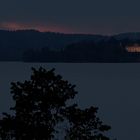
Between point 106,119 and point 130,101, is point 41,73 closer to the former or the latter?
point 106,119

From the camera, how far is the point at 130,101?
3856cm

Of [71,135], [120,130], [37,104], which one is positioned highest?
[37,104]

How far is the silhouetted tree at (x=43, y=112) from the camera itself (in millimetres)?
5012

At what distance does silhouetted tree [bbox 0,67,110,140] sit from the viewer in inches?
197

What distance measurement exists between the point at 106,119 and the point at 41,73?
72.9 ft

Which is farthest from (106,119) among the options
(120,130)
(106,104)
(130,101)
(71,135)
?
(71,135)

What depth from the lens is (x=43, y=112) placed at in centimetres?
506

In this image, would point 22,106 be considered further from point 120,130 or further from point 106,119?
point 106,119

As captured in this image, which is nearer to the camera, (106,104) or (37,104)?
(37,104)

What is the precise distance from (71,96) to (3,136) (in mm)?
750

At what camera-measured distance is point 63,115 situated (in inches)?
201

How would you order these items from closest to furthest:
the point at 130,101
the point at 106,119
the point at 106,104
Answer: the point at 106,119 → the point at 106,104 → the point at 130,101

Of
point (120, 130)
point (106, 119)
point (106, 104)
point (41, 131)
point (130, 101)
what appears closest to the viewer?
point (41, 131)

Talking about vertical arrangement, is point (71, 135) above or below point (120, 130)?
above
